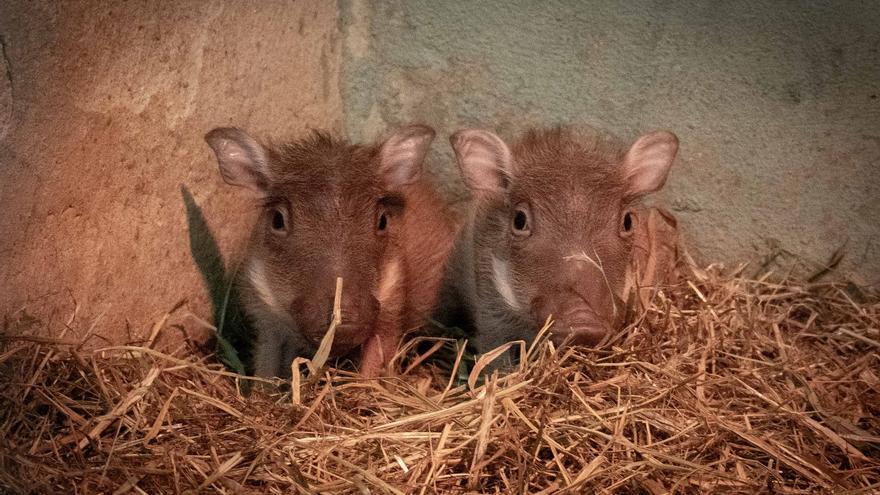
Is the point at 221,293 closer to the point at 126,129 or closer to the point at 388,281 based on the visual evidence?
the point at 388,281

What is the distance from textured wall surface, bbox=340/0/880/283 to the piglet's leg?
1.26 m

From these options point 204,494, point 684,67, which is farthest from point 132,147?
point 684,67

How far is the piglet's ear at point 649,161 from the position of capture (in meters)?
4.24

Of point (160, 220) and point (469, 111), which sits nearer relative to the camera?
point (160, 220)

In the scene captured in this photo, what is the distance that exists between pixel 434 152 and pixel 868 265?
8.26 feet

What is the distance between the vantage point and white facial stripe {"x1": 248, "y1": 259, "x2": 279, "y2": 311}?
169 inches

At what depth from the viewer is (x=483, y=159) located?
4.33 m

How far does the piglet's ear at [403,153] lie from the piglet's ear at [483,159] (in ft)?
0.65

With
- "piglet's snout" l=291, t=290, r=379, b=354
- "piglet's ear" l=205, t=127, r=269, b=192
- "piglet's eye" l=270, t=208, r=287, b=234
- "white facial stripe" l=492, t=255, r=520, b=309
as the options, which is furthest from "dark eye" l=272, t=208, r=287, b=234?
"white facial stripe" l=492, t=255, r=520, b=309

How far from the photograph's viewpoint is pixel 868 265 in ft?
15.5

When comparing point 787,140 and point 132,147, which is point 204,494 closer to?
point 132,147

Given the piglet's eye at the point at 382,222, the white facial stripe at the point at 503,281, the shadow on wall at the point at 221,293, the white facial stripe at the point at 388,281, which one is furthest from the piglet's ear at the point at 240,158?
the white facial stripe at the point at 503,281

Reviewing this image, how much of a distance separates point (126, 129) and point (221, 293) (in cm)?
124

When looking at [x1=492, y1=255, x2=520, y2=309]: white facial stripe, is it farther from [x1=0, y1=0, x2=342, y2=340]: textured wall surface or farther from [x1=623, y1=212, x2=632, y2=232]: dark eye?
[x1=0, y1=0, x2=342, y2=340]: textured wall surface
